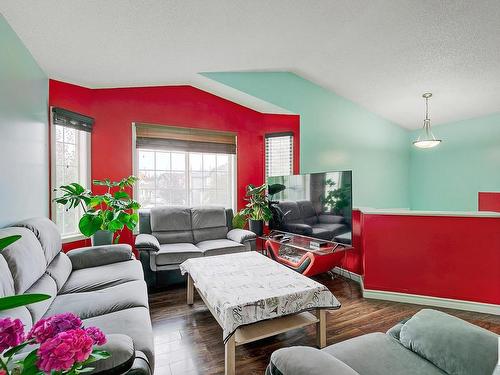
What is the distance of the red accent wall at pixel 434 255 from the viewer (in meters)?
2.42

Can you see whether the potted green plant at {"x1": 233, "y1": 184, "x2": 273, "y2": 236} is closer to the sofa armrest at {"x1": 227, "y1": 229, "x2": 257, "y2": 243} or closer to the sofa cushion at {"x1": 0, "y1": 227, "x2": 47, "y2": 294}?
the sofa armrest at {"x1": 227, "y1": 229, "x2": 257, "y2": 243}

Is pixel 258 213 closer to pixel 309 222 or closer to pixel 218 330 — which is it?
pixel 309 222

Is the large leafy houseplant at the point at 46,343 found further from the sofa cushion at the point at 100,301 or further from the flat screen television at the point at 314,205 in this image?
the flat screen television at the point at 314,205

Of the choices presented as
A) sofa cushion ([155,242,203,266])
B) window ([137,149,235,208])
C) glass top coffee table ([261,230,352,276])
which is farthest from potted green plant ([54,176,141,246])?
glass top coffee table ([261,230,352,276])

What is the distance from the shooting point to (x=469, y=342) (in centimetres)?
107

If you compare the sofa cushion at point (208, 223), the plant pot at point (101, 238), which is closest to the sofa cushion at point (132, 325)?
the plant pot at point (101, 238)

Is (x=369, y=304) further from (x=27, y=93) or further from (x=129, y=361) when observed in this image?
(x=27, y=93)

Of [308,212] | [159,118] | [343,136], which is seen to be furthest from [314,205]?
[159,118]

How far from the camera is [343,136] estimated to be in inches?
170

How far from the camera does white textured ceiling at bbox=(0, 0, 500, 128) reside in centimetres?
208

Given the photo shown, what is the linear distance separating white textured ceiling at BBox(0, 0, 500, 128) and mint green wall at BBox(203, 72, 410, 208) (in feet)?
0.82

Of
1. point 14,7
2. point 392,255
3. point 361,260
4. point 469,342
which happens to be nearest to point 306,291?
point 469,342

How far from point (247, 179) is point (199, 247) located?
1622 mm

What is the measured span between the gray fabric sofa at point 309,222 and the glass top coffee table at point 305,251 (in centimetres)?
8
